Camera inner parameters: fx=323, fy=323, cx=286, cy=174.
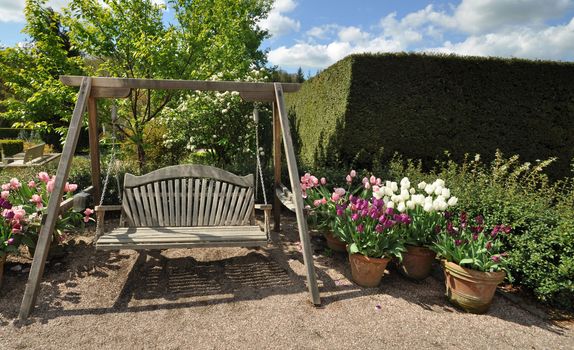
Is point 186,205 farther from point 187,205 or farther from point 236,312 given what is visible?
point 236,312

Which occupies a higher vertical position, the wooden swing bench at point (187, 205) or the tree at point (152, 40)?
the tree at point (152, 40)

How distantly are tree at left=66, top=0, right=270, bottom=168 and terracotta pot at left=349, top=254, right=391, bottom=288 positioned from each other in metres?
4.91

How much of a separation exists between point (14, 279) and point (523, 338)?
4.66 meters

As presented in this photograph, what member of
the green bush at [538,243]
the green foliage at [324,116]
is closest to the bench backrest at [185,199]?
the green bush at [538,243]

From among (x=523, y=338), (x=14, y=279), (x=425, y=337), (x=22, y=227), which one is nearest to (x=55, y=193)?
(x=22, y=227)

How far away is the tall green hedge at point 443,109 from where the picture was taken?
6523 millimetres

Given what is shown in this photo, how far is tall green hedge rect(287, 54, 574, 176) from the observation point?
652 centimetres

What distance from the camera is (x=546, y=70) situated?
23.2ft

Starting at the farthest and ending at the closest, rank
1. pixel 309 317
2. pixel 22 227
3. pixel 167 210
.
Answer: pixel 167 210
pixel 22 227
pixel 309 317

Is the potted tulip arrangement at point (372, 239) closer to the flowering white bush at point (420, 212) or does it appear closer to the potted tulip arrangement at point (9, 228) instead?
the flowering white bush at point (420, 212)

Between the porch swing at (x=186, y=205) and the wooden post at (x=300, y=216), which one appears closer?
the wooden post at (x=300, y=216)

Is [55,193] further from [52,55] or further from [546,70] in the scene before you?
[546,70]

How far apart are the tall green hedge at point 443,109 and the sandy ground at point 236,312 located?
11.6 feet

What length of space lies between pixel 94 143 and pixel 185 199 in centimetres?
139
